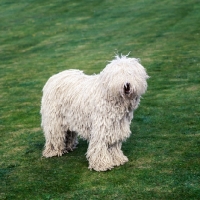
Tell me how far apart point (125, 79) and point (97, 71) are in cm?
843

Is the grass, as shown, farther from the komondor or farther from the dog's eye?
the dog's eye

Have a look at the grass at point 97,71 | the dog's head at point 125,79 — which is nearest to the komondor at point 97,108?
the dog's head at point 125,79

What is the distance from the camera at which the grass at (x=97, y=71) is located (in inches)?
283

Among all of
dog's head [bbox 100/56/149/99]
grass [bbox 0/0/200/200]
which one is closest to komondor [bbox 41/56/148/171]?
dog's head [bbox 100/56/149/99]

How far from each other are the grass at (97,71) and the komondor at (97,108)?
0.33 m

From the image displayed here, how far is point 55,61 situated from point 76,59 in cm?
85

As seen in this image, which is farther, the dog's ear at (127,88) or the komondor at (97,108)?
Result: the komondor at (97,108)

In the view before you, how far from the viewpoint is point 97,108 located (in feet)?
24.7

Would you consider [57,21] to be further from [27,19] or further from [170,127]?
[170,127]

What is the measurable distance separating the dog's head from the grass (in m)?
1.39

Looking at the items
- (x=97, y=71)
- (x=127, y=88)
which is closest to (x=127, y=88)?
(x=127, y=88)

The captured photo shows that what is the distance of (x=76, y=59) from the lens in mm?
17688

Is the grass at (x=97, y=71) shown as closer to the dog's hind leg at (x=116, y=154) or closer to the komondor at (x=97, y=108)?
the dog's hind leg at (x=116, y=154)

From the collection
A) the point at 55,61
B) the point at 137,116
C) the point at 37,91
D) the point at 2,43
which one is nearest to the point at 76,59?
the point at 55,61
